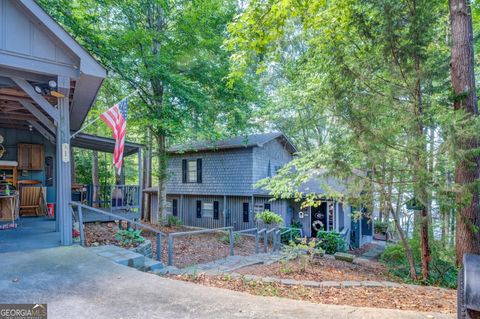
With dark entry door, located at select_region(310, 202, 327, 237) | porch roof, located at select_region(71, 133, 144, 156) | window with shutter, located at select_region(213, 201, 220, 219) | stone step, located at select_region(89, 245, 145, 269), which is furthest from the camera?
window with shutter, located at select_region(213, 201, 220, 219)

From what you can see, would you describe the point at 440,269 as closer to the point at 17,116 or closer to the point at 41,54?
the point at 41,54

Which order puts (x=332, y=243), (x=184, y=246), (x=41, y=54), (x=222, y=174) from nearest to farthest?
(x=41, y=54), (x=184, y=246), (x=332, y=243), (x=222, y=174)

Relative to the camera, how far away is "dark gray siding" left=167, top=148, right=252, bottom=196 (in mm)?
16781

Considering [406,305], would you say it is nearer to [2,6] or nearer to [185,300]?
[185,300]

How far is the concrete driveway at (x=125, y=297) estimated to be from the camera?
3014mm

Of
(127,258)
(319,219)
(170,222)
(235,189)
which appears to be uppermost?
(235,189)

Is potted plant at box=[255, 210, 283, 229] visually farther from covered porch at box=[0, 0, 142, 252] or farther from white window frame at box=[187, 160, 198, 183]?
covered porch at box=[0, 0, 142, 252]

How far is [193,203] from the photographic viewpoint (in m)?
19.1

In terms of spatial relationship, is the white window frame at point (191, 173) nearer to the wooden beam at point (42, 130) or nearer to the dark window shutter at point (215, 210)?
the dark window shutter at point (215, 210)

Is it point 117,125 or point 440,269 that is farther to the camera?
point 440,269

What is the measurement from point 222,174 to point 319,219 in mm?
6116

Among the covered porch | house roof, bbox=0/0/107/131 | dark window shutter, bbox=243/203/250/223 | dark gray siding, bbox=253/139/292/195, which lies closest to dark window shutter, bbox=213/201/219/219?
dark window shutter, bbox=243/203/250/223

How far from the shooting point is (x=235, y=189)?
17.1 meters

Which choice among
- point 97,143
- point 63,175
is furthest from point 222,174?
point 63,175
